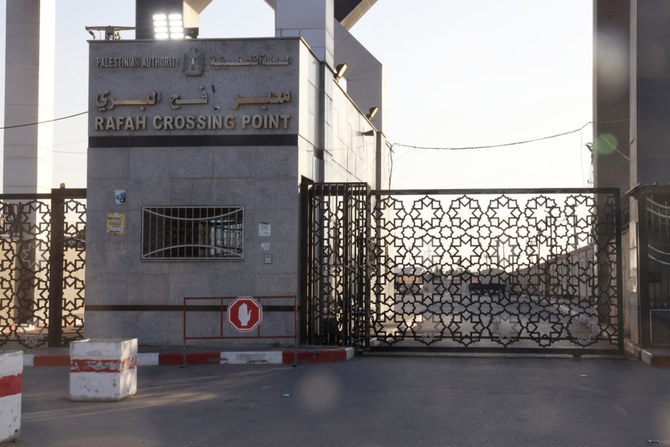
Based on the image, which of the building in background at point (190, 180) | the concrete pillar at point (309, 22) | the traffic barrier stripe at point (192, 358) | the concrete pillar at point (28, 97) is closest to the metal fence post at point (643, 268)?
the building in background at point (190, 180)

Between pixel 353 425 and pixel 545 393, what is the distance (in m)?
3.40

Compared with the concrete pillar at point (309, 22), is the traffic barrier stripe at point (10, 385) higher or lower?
lower

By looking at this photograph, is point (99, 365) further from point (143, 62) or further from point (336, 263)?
point (143, 62)

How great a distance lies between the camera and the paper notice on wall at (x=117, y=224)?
15.7m

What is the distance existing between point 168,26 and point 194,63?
541cm

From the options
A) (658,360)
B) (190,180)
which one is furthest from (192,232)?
(658,360)

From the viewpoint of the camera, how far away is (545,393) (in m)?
10.4

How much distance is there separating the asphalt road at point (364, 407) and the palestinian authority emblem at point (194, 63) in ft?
18.9

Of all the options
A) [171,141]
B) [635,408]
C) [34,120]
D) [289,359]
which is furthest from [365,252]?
[34,120]

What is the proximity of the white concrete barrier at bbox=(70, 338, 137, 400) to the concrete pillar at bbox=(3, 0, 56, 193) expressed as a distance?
17627 millimetres

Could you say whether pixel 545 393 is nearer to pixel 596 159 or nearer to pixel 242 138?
pixel 242 138

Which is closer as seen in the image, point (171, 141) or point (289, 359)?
point (289, 359)

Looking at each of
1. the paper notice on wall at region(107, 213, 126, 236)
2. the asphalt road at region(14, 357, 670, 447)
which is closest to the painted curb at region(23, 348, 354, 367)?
the asphalt road at region(14, 357, 670, 447)

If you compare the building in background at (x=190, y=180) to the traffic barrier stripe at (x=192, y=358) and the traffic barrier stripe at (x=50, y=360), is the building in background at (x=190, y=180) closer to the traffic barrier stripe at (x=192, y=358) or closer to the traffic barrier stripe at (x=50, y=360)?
the traffic barrier stripe at (x=192, y=358)
